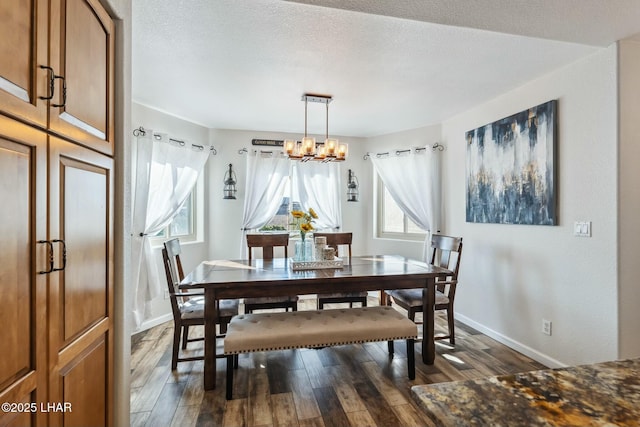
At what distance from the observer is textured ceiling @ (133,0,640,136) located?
1752 mm

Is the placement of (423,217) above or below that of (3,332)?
above

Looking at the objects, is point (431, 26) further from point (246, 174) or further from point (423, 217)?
point (246, 174)

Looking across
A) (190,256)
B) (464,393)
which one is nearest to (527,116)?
(464,393)

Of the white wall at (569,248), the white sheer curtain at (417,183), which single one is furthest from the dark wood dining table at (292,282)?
the white sheer curtain at (417,183)

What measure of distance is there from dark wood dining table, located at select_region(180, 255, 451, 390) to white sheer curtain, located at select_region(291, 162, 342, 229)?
1912 mm

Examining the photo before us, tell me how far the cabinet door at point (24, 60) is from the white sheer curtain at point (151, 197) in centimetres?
255

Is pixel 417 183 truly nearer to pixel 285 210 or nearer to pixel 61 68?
pixel 285 210

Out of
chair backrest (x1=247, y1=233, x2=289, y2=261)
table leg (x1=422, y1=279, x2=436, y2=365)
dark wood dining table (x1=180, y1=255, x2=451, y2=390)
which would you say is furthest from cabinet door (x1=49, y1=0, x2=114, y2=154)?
table leg (x1=422, y1=279, x2=436, y2=365)

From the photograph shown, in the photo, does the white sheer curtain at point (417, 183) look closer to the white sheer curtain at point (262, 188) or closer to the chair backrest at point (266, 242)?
the white sheer curtain at point (262, 188)

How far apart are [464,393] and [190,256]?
3946 mm

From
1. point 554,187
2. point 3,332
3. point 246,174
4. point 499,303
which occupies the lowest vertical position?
point 499,303

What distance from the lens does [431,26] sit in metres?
1.98

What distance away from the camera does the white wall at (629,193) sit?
2146 millimetres

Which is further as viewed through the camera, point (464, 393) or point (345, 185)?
point (345, 185)
